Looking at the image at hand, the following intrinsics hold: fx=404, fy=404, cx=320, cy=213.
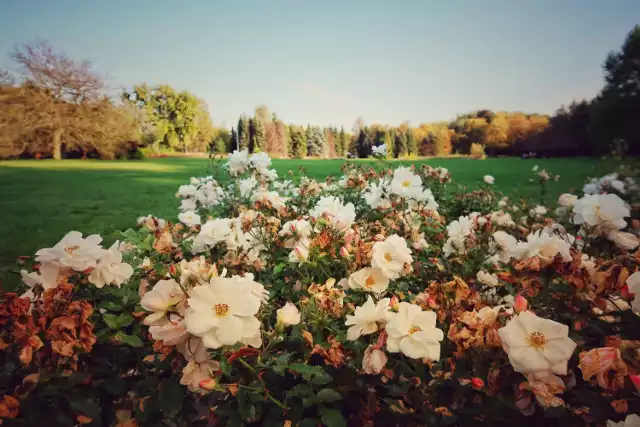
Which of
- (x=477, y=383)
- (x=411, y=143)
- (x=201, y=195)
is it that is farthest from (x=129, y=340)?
(x=411, y=143)

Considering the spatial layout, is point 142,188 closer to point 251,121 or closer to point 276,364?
point 251,121

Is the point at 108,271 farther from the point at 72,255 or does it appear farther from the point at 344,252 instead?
the point at 344,252

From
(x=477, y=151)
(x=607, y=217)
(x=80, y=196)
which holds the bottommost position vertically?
(x=80, y=196)

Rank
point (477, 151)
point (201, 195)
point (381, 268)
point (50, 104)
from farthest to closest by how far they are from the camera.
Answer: point (477, 151) → point (201, 195) → point (50, 104) → point (381, 268)

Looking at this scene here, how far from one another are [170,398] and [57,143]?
2977 mm

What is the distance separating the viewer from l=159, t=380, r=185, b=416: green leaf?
742mm

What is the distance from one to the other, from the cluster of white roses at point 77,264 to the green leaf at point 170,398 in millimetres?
279

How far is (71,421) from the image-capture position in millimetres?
845

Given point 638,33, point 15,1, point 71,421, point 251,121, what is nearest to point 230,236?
point 71,421

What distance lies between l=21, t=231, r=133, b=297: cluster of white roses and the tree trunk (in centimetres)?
256

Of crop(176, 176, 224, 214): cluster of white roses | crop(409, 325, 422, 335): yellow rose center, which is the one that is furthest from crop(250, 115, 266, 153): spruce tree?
crop(409, 325, 422, 335): yellow rose center

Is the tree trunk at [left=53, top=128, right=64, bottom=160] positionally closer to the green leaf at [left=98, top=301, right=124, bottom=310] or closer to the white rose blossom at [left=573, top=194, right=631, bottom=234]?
the green leaf at [left=98, top=301, right=124, bottom=310]

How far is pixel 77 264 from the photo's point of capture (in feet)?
2.77

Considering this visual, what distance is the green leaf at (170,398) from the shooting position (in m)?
0.74
